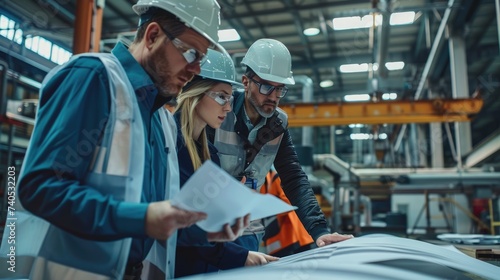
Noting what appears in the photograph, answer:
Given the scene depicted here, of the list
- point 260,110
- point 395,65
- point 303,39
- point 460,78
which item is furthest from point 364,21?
point 260,110

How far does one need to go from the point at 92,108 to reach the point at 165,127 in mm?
386

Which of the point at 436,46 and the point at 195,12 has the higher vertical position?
the point at 436,46

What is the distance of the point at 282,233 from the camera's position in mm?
3588

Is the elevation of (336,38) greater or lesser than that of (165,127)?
greater

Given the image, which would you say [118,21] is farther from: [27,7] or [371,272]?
[371,272]

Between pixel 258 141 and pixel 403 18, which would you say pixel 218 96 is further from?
pixel 403 18

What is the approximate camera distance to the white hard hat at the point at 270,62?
2.17m

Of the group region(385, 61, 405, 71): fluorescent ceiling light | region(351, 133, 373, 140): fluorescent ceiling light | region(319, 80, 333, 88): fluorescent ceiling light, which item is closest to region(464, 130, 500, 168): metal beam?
region(385, 61, 405, 71): fluorescent ceiling light

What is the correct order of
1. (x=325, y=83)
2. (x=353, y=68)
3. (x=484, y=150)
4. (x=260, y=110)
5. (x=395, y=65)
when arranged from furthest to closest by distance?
(x=325, y=83)
(x=395, y=65)
(x=353, y=68)
(x=484, y=150)
(x=260, y=110)

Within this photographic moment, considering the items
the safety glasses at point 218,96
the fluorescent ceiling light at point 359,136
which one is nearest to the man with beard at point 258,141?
the safety glasses at point 218,96

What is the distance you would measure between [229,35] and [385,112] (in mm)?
4519

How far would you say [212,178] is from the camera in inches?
30.4

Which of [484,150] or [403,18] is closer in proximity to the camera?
[484,150]

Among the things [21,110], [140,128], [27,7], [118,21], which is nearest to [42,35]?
[27,7]
